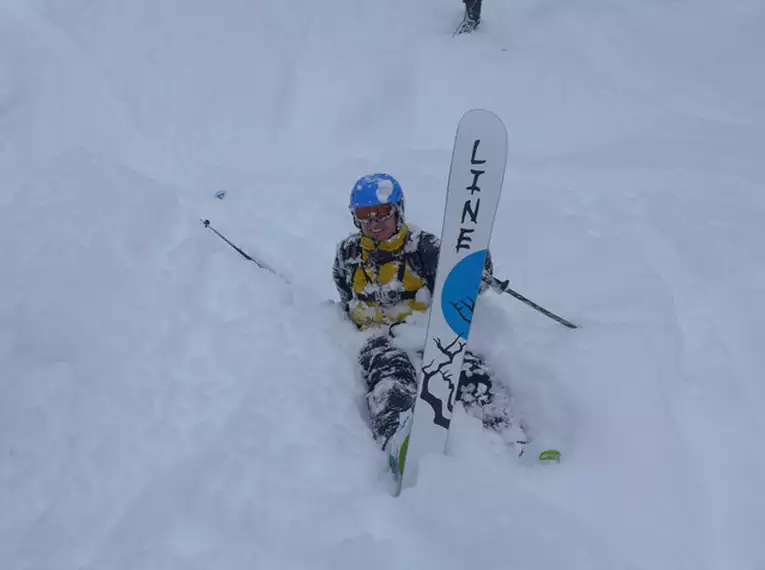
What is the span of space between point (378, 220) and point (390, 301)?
1.88ft

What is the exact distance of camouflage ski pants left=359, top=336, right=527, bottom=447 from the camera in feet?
10.1

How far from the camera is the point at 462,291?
2.65 meters

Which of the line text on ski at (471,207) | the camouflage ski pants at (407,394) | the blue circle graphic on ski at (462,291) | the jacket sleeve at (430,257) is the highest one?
the jacket sleeve at (430,257)

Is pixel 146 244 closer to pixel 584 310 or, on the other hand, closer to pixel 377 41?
pixel 584 310

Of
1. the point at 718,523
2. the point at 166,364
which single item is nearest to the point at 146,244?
the point at 166,364

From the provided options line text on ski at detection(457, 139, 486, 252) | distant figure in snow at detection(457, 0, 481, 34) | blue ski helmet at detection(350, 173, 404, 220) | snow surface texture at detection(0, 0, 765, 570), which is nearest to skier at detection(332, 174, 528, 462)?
blue ski helmet at detection(350, 173, 404, 220)

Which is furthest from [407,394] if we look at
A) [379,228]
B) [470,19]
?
[470,19]

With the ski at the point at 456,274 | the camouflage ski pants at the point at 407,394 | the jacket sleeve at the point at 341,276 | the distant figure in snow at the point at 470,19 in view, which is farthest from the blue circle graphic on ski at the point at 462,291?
the distant figure in snow at the point at 470,19

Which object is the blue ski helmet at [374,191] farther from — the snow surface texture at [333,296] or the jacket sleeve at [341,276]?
the snow surface texture at [333,296]

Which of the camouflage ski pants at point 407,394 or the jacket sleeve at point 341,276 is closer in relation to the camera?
the camouflage ski pants at point 407,394

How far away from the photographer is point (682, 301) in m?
3.64

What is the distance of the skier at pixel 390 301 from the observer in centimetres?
313

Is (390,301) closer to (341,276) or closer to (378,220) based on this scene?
(341,276)

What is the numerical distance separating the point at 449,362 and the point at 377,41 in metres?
7.62
